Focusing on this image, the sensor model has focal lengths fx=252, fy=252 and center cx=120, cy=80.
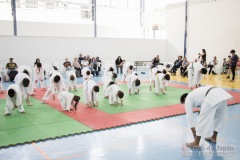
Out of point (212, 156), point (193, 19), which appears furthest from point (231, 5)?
point (212, 156)

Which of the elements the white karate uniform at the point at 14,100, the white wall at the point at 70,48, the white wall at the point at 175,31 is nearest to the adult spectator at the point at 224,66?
the white wall at the point at 175,31

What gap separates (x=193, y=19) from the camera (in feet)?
62.9

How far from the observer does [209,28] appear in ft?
59.2

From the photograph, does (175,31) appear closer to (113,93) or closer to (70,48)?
(70,48)

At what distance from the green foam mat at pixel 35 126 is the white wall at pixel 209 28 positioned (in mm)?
13779

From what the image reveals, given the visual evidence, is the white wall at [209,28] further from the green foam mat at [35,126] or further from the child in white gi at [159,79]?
the green foam mat at [35,126]

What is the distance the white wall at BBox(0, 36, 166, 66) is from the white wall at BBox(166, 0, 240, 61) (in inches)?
76.4

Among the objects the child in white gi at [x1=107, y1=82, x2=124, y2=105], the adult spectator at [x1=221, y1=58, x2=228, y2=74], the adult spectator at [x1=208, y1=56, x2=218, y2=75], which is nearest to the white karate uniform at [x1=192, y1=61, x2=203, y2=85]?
the child in white gi at [x1=107, y1=82, x2=124, y2=105]

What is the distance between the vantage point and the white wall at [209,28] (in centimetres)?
1661

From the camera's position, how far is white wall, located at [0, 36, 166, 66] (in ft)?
48.7

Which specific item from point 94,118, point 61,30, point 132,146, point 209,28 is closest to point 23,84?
point 94,118

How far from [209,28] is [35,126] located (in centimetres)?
1557

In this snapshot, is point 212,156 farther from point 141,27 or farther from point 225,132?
point 141,27

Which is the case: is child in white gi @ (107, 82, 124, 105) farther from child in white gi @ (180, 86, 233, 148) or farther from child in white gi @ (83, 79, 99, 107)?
child in white gi @ (180, 86, 233, 148)
